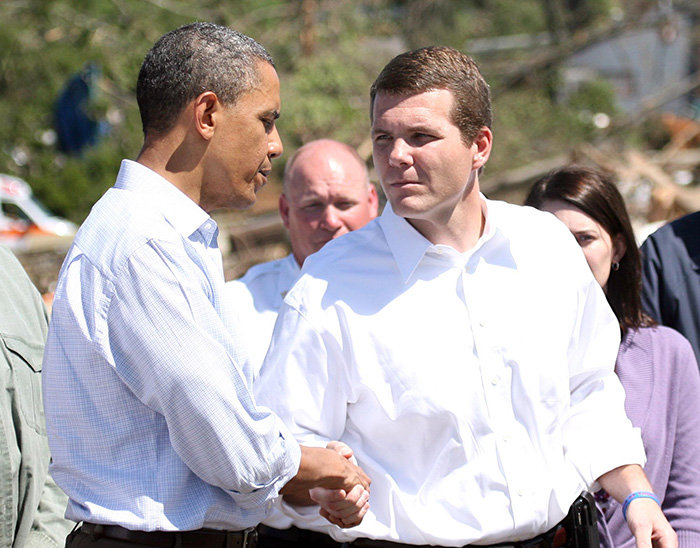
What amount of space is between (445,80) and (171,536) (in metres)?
1.39

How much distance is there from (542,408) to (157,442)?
1.05 m

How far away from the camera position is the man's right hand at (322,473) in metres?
2.12

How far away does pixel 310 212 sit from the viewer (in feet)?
12.6

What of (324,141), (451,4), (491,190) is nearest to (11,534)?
(324,141)

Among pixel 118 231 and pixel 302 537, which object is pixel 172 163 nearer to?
pixel 118 231

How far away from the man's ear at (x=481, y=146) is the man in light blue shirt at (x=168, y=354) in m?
0.74

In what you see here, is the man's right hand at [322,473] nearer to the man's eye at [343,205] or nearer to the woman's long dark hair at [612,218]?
the woman's long dark hair at [612,218]

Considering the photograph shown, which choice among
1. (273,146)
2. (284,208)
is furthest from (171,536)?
(284,208)

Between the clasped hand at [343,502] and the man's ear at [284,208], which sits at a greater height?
the man's ear at [284,208]

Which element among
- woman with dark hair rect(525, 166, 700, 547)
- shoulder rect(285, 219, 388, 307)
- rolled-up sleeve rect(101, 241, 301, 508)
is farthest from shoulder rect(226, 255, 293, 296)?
rolled-up sleeve rect(101, 241, 301, 508)

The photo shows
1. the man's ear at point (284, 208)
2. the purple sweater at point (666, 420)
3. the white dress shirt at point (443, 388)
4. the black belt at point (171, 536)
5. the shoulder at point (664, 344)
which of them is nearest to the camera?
the black belt at point (171, 536)

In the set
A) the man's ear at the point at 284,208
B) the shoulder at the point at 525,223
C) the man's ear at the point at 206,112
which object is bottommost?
the man's ear at the point at 284,208

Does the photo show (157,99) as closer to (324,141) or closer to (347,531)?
(347,531)

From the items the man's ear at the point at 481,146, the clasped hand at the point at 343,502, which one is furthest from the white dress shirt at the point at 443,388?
the man's ear at the point at 481,146
